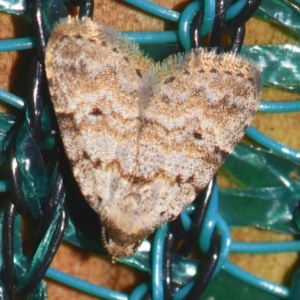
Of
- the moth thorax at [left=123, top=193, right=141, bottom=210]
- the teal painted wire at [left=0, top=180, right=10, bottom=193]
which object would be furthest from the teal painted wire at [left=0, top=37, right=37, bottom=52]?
the moth thorax at [left=123, top=193, right=141, bottom=210]

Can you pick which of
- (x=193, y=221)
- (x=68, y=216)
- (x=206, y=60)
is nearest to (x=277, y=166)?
Answer: (x=193, y=221)

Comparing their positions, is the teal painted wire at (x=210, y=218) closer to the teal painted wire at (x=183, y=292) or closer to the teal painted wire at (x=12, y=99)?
the teal painted wire at (x=183, y=292)

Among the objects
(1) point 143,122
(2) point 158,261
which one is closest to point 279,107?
(1) point 143,122

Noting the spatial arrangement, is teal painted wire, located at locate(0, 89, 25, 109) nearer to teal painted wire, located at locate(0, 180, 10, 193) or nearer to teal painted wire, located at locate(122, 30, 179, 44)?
teal painted wire, located at locate(0, 180, 10, 193)

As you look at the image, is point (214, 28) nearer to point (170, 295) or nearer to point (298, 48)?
point (298, 48)

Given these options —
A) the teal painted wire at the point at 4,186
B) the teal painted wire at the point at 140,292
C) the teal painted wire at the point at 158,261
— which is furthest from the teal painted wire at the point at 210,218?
the teal painted wire at the point at 4,186

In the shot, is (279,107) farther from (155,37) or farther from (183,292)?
(183,292)
